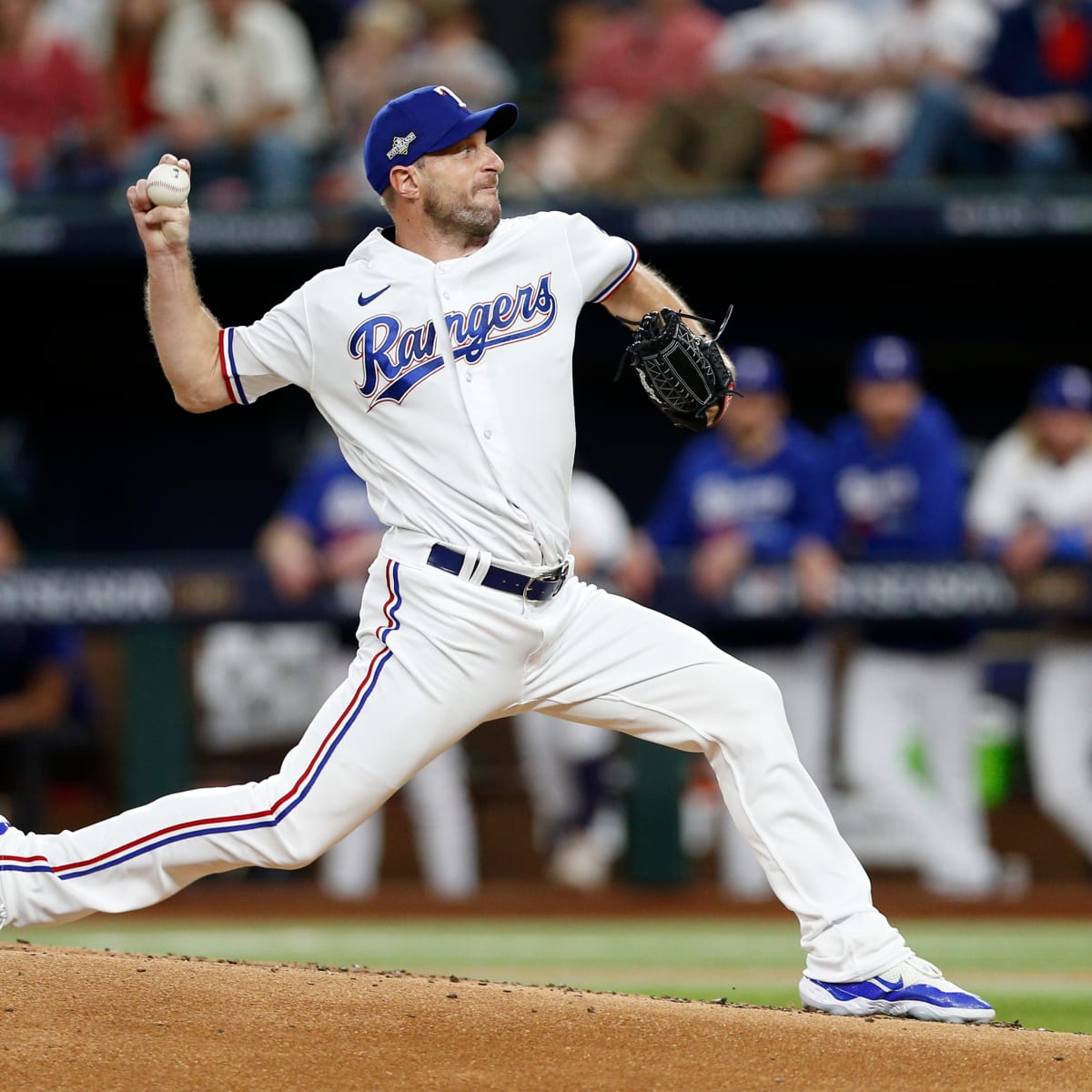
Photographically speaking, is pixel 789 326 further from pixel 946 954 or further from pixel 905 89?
pixel 946 954

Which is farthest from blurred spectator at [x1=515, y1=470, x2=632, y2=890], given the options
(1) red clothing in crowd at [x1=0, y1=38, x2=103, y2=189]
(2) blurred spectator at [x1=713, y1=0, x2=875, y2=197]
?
(1) red clothing in crowd at [x1=0, y1=38, x2=103, y2=189]

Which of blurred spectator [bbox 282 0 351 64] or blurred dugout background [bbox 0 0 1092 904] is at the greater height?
blurred spectator [bbox 282 0 351 64]

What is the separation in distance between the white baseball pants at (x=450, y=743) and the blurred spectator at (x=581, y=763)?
346 cm

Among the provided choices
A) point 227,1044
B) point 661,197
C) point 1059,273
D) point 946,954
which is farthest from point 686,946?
point 1059,273

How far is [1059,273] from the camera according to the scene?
9430mm

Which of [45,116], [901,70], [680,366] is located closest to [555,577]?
[680,366]

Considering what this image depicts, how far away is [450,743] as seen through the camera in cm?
344

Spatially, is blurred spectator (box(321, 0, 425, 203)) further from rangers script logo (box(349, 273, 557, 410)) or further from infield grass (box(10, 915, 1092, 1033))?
rangers script logo (box(349, 273, 557, 410))

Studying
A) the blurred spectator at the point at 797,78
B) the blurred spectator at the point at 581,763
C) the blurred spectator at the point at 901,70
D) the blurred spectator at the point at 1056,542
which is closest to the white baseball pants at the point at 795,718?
the blurred spectator at the point at 581,763

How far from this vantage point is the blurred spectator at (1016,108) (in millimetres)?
8273

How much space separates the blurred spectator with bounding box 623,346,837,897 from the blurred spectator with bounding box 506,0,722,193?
5.96 feet

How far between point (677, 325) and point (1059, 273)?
21.1ft

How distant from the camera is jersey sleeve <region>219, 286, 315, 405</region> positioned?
349 cm

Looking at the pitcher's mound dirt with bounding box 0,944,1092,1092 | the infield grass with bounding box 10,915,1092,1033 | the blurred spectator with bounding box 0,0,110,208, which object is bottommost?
the infield grass with bounding box 10,915,1092,1033
